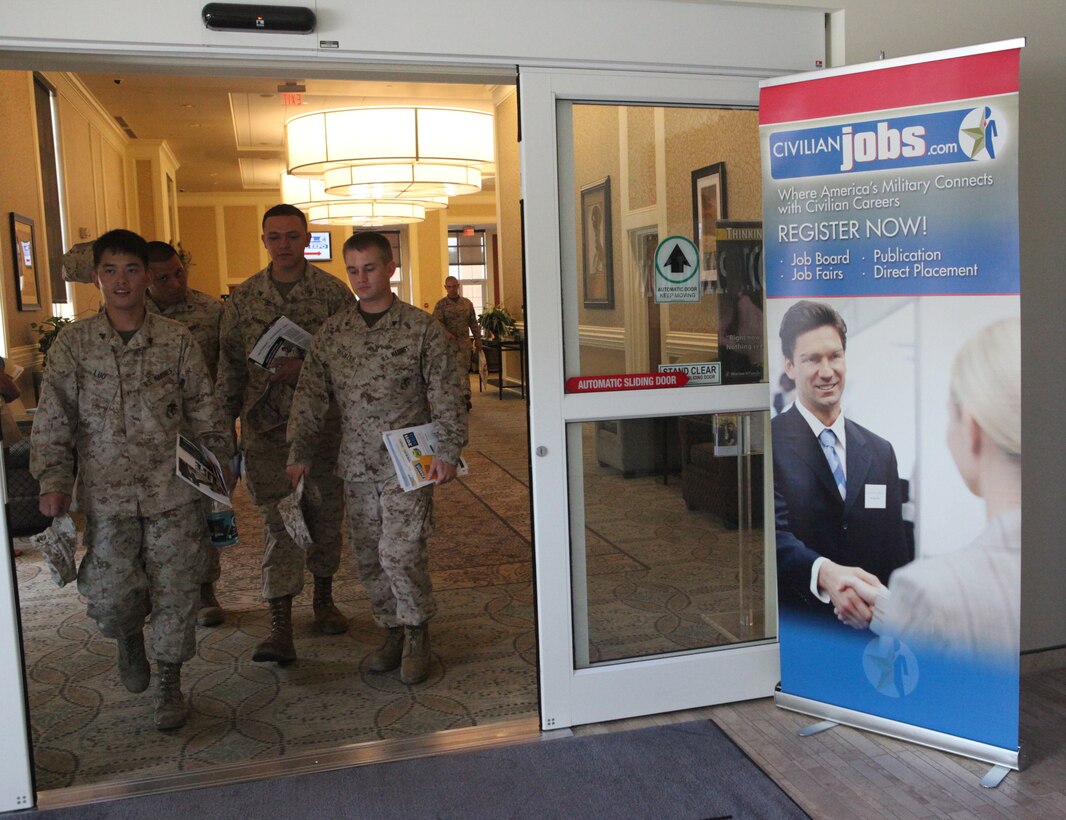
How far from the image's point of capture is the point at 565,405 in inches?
125

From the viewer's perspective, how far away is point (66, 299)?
355 inches

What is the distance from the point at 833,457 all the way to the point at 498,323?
36.4 feet

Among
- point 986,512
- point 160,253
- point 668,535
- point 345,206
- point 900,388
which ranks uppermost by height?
point 345,206

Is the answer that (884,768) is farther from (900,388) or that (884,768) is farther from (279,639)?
(279,639)

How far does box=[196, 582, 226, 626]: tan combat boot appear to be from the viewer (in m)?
4.49

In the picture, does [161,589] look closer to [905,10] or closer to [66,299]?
[905,10]

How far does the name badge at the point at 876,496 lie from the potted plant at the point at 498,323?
10.7 metres

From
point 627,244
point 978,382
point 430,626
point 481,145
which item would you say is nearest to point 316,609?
point 430,626

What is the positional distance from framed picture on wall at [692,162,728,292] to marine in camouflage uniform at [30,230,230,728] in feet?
5.76

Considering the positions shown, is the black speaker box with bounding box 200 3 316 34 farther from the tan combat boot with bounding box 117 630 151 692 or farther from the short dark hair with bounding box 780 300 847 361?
the tan combat boot with bounding box 117 630 151 692

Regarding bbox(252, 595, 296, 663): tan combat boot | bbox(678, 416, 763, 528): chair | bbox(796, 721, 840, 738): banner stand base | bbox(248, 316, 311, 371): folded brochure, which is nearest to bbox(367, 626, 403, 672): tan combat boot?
bbox(252, 595, 296, 663): tan combat boot

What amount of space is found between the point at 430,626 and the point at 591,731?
4.40ft

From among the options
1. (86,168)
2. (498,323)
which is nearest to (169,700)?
(86,168)

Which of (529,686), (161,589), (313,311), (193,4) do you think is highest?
(193,4)
